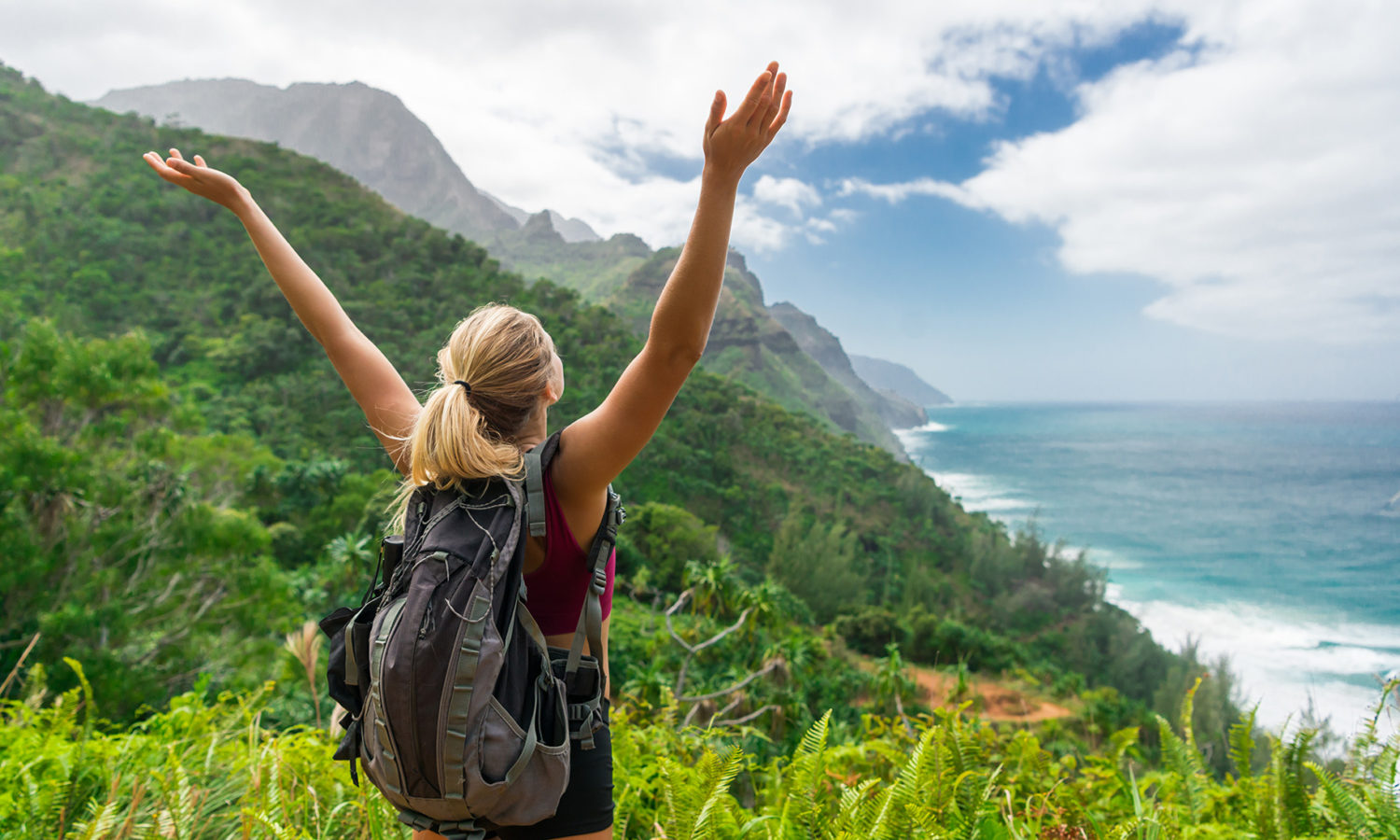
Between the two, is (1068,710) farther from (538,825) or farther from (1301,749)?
(538,825)

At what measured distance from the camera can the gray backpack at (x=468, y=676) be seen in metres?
0.84

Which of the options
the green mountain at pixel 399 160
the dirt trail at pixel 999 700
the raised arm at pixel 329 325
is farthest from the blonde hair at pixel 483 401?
the green mountain at pixel 399 160

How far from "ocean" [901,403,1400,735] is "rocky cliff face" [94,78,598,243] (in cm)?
8015

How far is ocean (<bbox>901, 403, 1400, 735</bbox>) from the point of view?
1150 inches

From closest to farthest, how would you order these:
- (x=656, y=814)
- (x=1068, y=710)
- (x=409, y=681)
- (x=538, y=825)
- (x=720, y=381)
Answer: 1. (x=409, y=681)
2. (x=538, y=825)
3. (x=656, y=814)
4. (x=1068, y=710)
5. (x=720, y=381)

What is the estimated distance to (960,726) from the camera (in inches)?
76.1

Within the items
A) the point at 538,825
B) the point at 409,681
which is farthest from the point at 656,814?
the point at 409,681

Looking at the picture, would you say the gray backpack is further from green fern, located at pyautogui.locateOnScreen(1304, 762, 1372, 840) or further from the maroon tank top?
green fern, located at pyautogui.locateOnScreen(1304, 762, 1372, 840)

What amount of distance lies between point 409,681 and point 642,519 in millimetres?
19727

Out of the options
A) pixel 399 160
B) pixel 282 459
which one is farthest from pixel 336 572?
pixel 399 160

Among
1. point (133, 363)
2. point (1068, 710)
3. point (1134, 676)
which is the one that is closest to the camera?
point (133, 363)

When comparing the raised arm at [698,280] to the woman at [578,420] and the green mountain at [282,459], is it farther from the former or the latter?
the green mountain at [282,459]

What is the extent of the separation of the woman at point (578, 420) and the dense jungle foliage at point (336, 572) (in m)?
0.67

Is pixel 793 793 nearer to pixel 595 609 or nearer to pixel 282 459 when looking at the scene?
pixel 595 609
